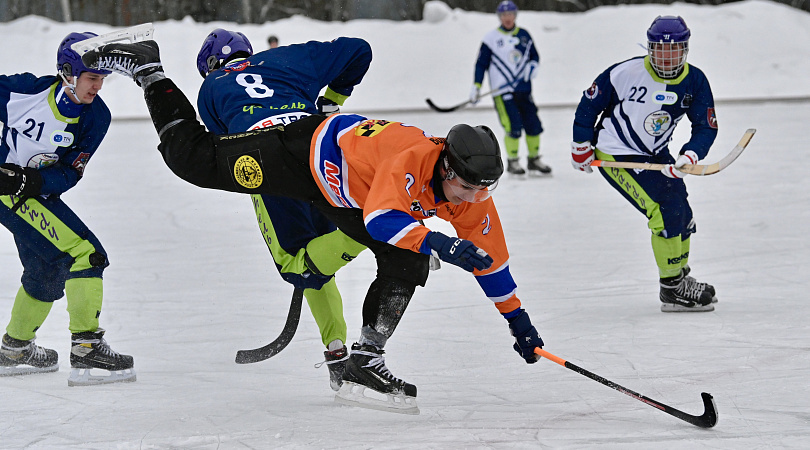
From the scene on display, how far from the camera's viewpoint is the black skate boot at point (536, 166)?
8.04 m

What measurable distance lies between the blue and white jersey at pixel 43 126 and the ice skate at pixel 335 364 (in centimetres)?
112

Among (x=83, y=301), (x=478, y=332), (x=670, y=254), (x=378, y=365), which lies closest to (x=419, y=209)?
(x=378, y=365)

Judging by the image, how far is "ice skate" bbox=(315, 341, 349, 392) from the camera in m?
3.28

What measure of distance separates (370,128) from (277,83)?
78 centimetres

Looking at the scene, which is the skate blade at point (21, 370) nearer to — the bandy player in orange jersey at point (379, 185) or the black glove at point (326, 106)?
the bandy player in orange jersey at point (379, 185)

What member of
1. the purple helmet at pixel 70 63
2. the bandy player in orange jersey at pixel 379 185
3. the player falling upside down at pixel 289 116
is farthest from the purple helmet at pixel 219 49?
the purple helmet at pixel 70 63

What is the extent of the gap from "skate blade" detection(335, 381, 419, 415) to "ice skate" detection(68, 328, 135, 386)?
3.04 feet

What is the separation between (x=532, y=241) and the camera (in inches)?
219

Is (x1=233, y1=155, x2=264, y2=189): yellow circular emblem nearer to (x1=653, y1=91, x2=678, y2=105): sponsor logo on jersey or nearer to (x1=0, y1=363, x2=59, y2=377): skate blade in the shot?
(x1=0, y1=363, x2=59, y2=377): skate blade

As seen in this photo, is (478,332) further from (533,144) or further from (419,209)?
(533,144)

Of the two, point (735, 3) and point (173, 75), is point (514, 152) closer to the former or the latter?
point (173, 75)

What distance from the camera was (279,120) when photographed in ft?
10.9

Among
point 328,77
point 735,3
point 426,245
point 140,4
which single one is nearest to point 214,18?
point 140,4

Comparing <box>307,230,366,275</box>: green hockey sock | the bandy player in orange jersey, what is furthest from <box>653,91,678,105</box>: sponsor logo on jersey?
<box>307,230,366,275</box>: green hockey sock
